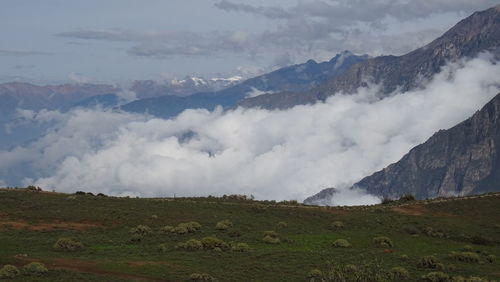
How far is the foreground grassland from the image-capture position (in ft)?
156

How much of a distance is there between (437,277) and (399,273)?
9.73 feet

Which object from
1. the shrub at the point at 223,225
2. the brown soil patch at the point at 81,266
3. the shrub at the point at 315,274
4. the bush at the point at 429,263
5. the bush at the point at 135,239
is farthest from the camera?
the shrub at the point at 223,225

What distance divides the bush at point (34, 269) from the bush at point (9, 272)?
75cm

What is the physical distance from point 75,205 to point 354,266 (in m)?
41.7

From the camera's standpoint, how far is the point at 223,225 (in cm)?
6581

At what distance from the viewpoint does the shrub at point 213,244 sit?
5634 cm

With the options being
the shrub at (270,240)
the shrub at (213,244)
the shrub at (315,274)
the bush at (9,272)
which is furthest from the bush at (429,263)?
the bush at (9,272)

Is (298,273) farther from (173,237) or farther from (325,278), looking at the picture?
(173,237)

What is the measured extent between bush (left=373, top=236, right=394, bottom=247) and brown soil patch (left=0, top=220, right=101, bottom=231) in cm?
3076

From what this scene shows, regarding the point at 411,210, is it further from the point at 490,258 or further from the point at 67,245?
the point at 67,245

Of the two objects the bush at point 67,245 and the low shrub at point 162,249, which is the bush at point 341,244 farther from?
the bush at point 67,245

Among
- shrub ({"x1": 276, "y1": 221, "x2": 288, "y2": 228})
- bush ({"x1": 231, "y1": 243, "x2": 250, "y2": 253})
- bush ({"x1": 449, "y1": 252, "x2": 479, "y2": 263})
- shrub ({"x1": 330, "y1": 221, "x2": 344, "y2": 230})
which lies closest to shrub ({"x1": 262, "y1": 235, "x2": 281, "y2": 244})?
bush ({"x1": 231, "y1": 243, "x2": 250, "y2": 253})

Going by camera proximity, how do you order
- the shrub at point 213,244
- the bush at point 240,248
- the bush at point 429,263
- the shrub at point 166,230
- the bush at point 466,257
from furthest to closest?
the shrub at point 166,230 < the shrub at point 213,244 < the bush at point 240,248 < the bush at point 466,257 < the bush at point 429,263

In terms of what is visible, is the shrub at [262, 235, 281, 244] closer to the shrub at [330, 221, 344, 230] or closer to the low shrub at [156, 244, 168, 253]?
the low shrub at [156, 244, 168, 253]
